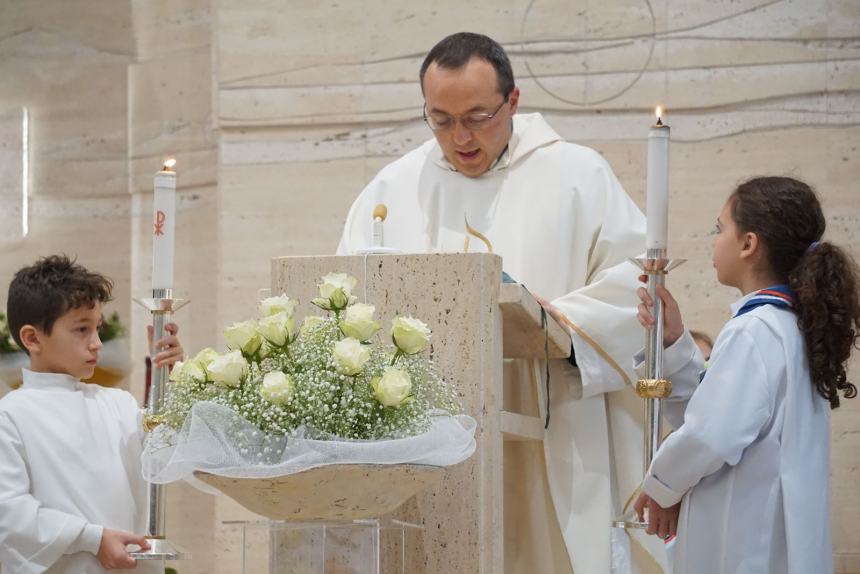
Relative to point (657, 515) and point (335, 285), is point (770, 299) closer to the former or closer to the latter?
point (657, 515)

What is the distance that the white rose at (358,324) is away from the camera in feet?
10.6

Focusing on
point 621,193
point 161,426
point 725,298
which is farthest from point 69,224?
point 161,426

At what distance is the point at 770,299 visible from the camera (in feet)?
12.5

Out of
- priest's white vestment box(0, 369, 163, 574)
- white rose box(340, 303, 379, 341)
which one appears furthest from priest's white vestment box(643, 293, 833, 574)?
priest's white vestment box(0, 369, 163, 574)

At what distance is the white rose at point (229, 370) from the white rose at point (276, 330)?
0.08m

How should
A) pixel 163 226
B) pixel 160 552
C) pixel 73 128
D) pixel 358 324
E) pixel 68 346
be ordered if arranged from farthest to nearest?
pixel 73 128, pixel 68 346, pixel 163 226, pixel 160 552, pixel 358 324

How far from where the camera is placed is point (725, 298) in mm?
6594

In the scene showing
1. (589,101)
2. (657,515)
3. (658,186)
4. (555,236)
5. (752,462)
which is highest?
(589,101)

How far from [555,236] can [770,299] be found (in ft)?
3.17

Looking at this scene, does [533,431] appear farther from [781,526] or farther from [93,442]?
[93,442]

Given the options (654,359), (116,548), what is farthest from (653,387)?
(116,548)

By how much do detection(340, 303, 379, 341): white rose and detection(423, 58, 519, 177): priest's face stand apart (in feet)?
4.75

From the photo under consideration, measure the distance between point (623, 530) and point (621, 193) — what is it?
44.5 inches

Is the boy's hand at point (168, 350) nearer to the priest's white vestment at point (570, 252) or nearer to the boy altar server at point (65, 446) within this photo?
the boy altar server at point (65, 446)
